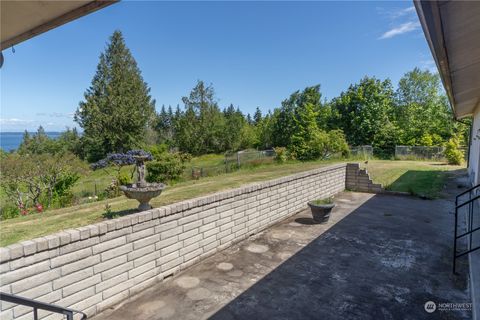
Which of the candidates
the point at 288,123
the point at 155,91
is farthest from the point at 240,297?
the point at 155,91

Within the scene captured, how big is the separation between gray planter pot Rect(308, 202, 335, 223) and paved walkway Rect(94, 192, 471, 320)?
0.27 meters

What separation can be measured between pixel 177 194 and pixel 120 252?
311 centimetres

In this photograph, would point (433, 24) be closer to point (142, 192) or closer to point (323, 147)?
point (142, 192)

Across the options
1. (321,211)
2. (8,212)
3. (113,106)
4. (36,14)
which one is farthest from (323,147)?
(113,106)

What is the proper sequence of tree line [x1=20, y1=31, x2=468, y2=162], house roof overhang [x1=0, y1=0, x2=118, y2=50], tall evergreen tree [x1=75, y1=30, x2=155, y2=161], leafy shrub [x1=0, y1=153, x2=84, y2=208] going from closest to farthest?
house roof overhang [x1=0, y1=0, x2=118, y2=50]
leafy shrub [x1=0, y1=153, x2=84, y2=208]
tree line [x1=20, y1=31, x2=468, y2=162]
tall evergreen tree [x1=75, y1=30, x2=155, y2=161]

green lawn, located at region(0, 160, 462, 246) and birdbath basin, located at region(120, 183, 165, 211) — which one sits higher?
birdbath basin, located at region(120, 183, 165, 211)

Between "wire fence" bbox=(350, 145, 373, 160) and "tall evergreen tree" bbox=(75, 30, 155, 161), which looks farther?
"tall evergreen tree" bbox=(75, 30, 155, 161)

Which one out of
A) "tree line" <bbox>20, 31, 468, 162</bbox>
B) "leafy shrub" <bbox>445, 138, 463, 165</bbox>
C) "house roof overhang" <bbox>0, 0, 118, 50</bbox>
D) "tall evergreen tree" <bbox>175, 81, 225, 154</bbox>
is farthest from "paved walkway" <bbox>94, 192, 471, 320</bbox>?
"tall evergreen tree" <bbox>175, 81, 225, 154</bbox>

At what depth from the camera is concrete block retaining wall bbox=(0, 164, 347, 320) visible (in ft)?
8.74

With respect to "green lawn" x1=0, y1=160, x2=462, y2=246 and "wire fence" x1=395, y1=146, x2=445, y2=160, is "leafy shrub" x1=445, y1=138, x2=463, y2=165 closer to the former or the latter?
"wire fence" x1=395, y1=146, x2=445, y2=160

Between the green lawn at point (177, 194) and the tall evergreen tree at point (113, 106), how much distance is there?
81.6 ft

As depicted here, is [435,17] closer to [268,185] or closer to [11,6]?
[11,6]

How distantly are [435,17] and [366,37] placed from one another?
1558 centimetres

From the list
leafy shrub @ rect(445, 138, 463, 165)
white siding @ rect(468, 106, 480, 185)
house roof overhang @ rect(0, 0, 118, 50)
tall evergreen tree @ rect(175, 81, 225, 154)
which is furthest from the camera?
tall evergreen tree @ rect(175, 81, 225, 154)
